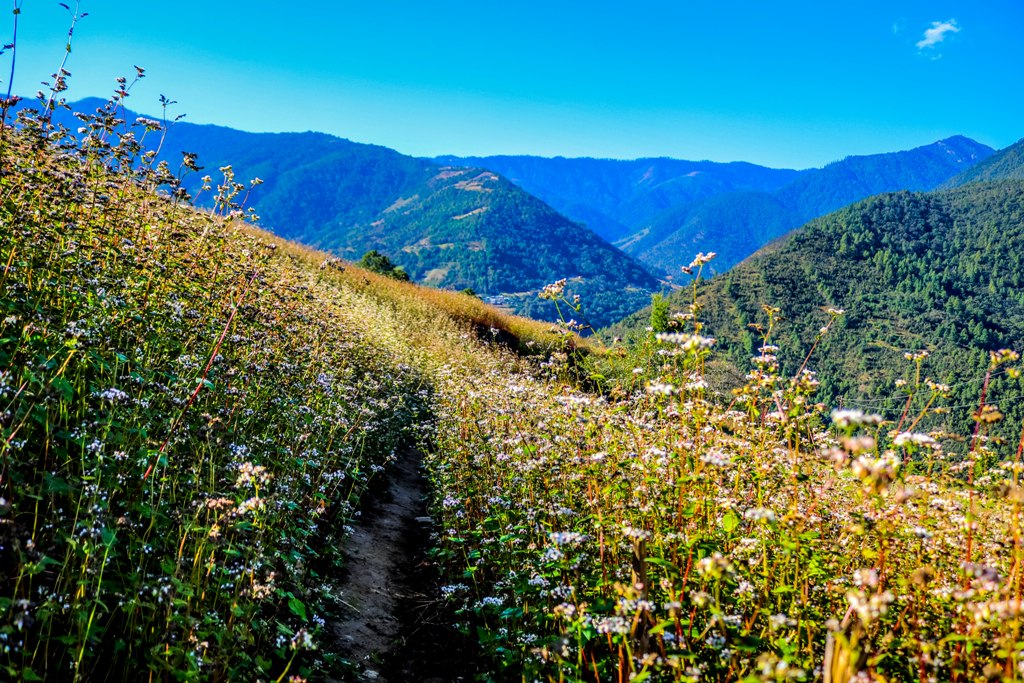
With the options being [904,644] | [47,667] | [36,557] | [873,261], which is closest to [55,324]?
[36,557]

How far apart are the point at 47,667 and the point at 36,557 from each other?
1.55ft

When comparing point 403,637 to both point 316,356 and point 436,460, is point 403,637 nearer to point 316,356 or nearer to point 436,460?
point 436,460

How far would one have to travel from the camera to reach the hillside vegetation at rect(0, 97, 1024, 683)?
249cm

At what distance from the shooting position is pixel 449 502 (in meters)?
5.46

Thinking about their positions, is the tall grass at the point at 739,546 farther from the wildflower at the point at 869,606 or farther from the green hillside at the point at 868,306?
the green hillside at the point at 868,306

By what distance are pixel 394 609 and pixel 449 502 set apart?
1057 mm

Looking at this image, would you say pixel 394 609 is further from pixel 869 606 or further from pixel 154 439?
pixel 869 606

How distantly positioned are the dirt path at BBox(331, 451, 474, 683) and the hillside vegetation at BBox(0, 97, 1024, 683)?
0.20m

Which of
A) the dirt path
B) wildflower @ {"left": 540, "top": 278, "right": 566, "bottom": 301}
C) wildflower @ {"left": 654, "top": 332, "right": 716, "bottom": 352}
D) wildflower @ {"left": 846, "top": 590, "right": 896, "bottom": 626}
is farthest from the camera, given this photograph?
wildflower @ {"left": 540, "top": 278, "right": 566, "bottom": 301}

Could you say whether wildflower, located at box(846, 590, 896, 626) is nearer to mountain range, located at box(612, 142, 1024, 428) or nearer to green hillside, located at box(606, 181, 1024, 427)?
mountain range, located at box(612, 142, 1024, 428)

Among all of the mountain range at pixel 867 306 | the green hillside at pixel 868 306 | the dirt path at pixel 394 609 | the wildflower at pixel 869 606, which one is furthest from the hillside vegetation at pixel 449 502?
the green hillside at pixel 868 306

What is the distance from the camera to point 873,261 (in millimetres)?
189125

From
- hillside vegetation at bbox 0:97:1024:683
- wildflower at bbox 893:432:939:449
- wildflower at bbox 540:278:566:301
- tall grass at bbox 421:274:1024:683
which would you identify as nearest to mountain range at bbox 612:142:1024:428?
wildflower at bbox 540:278:566:301

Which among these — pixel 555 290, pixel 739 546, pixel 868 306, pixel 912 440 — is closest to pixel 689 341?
pixel 912 440
